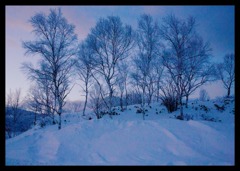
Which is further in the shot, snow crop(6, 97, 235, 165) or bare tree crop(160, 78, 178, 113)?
bare tree crop(160, 78, 178, 113)

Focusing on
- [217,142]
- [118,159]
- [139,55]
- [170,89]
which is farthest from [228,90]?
[118,159]

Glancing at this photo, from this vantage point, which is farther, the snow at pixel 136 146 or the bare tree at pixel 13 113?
the bare tree at pixel 13 113

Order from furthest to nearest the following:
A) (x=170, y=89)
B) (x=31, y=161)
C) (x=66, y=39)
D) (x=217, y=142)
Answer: (x=170, y=89) → (x=66, y=39) → (x=217, y=142) → (x=31, y=161)

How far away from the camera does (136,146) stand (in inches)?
232

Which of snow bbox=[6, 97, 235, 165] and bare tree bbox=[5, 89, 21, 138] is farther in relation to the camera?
bare tree bbox=[5, 89, 21, 138]

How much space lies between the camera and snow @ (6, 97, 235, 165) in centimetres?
500

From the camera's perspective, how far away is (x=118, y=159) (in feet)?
16.9

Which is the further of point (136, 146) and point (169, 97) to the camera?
point (169, 97)

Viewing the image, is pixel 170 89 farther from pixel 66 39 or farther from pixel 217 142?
pixel 217 142

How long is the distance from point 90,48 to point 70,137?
10.3 m

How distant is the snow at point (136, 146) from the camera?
16.4 ft

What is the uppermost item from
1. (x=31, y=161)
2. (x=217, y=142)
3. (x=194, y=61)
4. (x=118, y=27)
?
(x=118, y=27)
